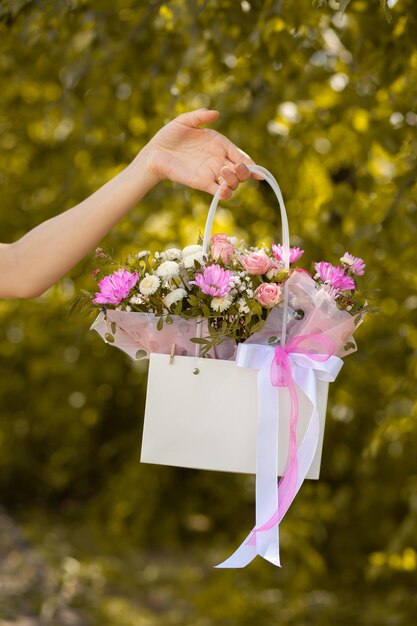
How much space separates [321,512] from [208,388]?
94.0 inches

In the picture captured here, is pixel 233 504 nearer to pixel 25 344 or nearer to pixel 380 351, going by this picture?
pixel 25 344

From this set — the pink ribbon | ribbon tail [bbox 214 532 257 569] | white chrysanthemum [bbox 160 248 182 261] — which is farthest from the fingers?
ribbon tail [bbox 214 532 257 569]

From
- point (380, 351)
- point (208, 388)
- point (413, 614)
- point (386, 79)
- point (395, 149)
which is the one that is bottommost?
point (413, 614)

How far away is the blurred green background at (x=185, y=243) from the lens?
226cm

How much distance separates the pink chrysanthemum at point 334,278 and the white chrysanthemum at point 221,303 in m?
0.13

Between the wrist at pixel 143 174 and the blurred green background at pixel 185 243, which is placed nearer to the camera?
the wrist at pixel 143 174

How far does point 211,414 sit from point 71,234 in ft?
1.23

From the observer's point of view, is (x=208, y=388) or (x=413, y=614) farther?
(x=413, y=614)

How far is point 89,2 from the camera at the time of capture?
2.35 metres

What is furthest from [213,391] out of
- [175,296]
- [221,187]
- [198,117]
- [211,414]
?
[198,117]

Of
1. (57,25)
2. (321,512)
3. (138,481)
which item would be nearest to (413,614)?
(321,512)

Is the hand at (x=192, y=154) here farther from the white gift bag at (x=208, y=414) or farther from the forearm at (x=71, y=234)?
the white gift bag at (x=208, y=414)

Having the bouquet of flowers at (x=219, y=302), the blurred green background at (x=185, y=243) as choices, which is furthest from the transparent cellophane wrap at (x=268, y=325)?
the blurred green background at (x=185, y=243)

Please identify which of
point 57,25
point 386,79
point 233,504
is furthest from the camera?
point 233,504
